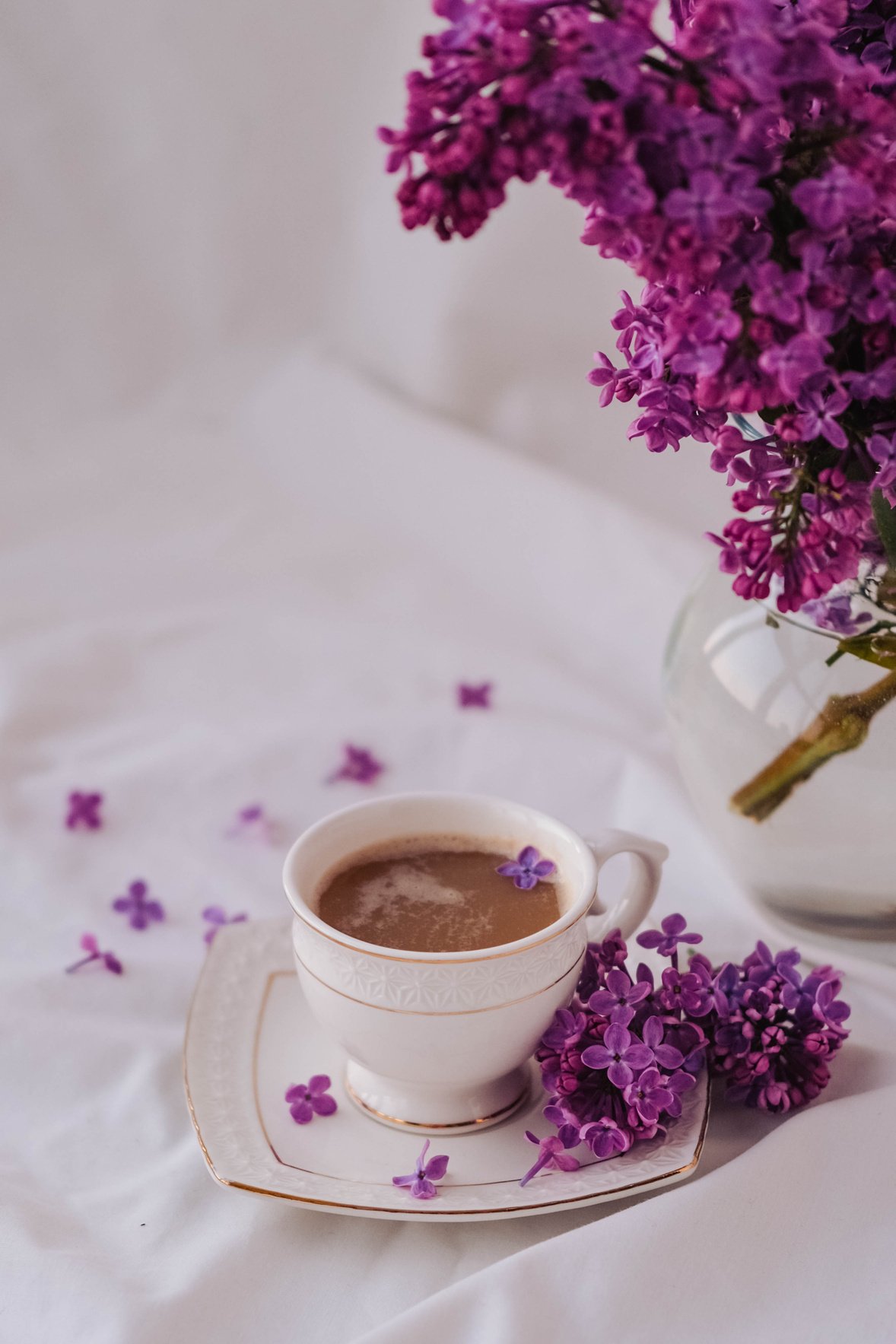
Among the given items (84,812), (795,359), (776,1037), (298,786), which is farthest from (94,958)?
(795,359)

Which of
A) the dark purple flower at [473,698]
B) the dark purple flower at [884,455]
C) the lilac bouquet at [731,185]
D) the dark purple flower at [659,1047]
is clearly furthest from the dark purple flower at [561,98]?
the dark purple flower at [473,698]

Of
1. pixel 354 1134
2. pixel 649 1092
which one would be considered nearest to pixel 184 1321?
pixel 354 1134

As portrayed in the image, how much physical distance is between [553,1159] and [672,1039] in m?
0.11

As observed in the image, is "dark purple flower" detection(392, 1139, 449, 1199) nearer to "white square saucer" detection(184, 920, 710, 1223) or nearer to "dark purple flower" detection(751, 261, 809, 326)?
"white square saucer" detection(184, 920, 710, 1223)

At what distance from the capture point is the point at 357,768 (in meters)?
1.46

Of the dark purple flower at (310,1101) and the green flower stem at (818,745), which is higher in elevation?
the green flower stem at (818,745)

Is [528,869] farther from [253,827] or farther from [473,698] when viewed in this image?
[473,698]

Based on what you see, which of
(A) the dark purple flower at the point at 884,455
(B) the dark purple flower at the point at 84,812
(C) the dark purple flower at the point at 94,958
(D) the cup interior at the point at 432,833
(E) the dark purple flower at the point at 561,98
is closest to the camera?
(E) the dark purple flower at the point at 561,98

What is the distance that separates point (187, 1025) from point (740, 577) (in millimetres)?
545

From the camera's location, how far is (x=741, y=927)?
3.73 feet

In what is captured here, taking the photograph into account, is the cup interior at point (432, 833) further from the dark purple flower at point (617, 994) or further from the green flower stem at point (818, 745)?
the green flower stem at point (818, 745)

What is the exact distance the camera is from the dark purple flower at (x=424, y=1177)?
2.69ft

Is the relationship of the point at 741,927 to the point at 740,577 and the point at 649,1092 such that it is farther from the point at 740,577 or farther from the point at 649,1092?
the point at 740,577

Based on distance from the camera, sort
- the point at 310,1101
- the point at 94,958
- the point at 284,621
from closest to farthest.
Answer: the point at 310,1101, the point at 94,958, the point at 284,621
